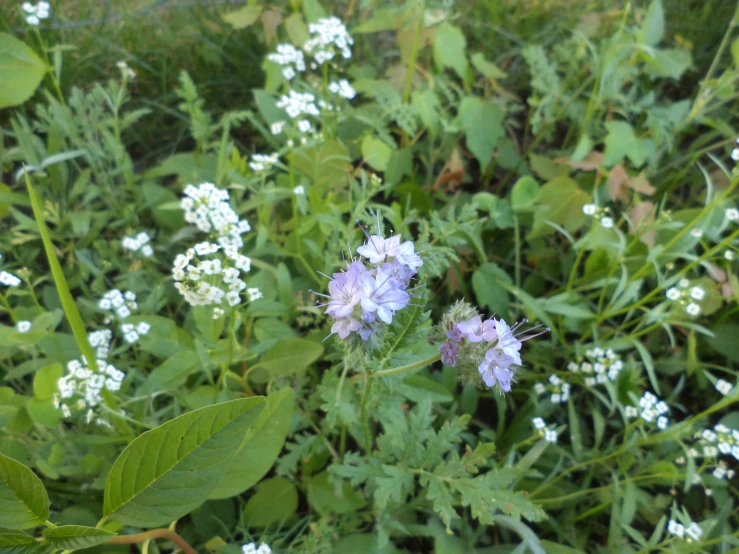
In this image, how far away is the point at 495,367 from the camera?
1049 mm

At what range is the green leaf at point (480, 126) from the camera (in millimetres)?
2291

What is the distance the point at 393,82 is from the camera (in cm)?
237

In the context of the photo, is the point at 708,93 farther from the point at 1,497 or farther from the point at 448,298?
the point at 1,497

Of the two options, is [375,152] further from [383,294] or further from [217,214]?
[383,294]

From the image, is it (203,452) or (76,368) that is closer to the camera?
(203,452)

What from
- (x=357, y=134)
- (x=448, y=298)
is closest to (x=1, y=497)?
(x=448, y=298)

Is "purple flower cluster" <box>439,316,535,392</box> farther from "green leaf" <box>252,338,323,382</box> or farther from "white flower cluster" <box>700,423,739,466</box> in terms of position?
"white flower cluster" <box>700,423,739,466</box>

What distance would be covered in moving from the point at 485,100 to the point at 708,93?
873mm

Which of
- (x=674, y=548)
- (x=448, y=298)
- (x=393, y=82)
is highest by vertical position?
(x=393, y=82)

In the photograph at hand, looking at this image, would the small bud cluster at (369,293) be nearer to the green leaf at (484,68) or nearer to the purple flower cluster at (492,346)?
the purple flower cluster at (492,346)

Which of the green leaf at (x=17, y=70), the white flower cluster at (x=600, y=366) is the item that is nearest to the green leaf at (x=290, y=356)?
the white flower cluster at (x=600, y=366)

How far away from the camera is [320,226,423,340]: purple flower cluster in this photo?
988mm

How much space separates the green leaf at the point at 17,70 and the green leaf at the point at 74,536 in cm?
162

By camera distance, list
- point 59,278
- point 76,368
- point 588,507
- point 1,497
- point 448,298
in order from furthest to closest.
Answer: point 448,298, point 588,507, point 76,368, point 59,278, point 1,497
